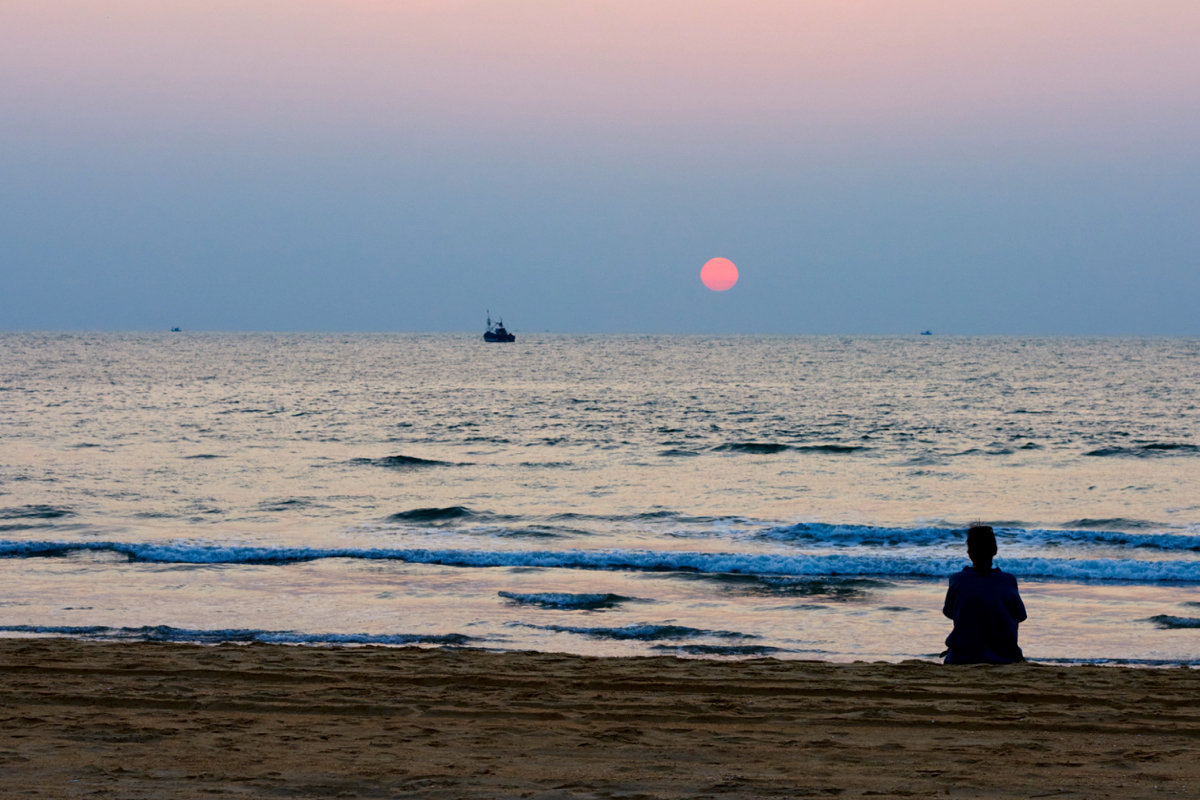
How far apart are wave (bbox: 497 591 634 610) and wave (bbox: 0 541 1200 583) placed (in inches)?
96.8

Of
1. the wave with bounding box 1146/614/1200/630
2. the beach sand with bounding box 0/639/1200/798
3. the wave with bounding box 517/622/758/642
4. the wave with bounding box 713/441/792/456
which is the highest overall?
the wave with bounding box 713/441/792/456

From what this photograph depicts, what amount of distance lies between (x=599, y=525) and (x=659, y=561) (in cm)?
402

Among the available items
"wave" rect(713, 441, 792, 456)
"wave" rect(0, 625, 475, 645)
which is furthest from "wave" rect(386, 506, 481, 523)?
"wave" rect(713, 441, 792, 456)

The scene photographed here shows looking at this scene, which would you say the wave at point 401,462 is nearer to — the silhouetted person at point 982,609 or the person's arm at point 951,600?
the silhouetted person at point 982,609

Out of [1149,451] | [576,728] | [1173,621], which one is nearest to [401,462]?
[1173,621]

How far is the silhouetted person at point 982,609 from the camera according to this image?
7.56m

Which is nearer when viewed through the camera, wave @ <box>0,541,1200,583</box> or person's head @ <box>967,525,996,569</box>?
person's head @ <box>967,525,996,569</box>

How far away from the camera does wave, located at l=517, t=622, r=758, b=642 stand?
11.6 m

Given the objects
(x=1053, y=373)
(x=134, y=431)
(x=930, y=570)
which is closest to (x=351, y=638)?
(x=930, y=570)

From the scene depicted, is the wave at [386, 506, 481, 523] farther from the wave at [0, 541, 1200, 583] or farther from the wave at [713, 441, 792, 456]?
the wave at [713, 441, 792, 456]

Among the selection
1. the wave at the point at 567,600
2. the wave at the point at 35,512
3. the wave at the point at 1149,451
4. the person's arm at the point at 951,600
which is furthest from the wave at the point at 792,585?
the wave at the point at 1149,451

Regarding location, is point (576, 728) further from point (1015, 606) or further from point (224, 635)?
point (224, 635)

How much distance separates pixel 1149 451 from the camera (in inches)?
1288

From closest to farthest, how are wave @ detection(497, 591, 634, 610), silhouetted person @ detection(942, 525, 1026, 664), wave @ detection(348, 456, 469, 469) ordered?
A: silhouetted person @ detection(942, 525, 1026, 664)
wave @ detection(497, 591, 634, 610)
wave @ detection(348, 456, 469, 469)
